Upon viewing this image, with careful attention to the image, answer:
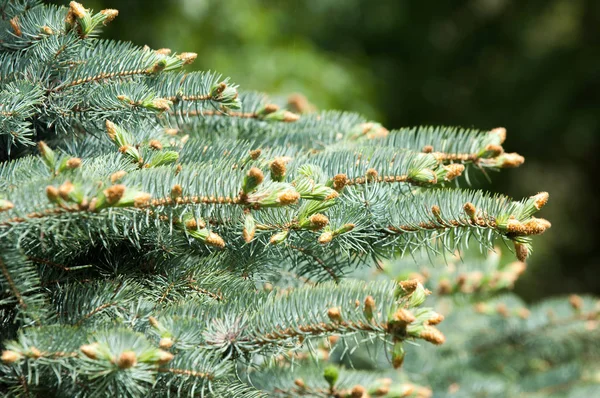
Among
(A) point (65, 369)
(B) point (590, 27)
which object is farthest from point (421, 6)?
(A) point (65, 369)

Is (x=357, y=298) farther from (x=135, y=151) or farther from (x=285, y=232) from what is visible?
(x=135, y=151)

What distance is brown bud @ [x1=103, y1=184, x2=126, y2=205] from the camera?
57 cm

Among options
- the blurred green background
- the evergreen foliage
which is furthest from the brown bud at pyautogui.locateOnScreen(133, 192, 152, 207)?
the blurred green background

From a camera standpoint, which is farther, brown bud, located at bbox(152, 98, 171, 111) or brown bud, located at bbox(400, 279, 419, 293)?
brown bud, located at bbox(152, 98, 171, 111)

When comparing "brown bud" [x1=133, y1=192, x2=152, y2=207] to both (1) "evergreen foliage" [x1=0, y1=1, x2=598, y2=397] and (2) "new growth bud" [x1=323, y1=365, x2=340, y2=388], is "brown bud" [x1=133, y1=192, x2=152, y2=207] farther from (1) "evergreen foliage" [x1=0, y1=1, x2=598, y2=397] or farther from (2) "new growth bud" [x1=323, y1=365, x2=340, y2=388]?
(2) "new growth bud" [x1=323, y1=365, x2=340, y2=388]

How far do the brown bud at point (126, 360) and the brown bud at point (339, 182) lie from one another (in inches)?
12.5

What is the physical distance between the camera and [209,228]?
0.71m

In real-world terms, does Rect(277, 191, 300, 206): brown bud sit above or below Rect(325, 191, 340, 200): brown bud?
below

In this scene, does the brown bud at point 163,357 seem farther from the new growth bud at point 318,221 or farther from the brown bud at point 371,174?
the brown bud at point 371,174

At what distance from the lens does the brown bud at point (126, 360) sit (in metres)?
0.55

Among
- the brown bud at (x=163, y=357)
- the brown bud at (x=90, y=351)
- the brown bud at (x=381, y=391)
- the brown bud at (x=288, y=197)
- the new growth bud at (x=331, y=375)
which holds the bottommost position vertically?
the brown bud at (x=90, y=351)

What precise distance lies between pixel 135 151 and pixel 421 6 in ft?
14.2

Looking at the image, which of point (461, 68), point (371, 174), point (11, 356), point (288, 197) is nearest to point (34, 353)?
point (11, 356)

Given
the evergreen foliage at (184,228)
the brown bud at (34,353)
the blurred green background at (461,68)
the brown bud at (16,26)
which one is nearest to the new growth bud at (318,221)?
the evergreen foliage at (184,228)
